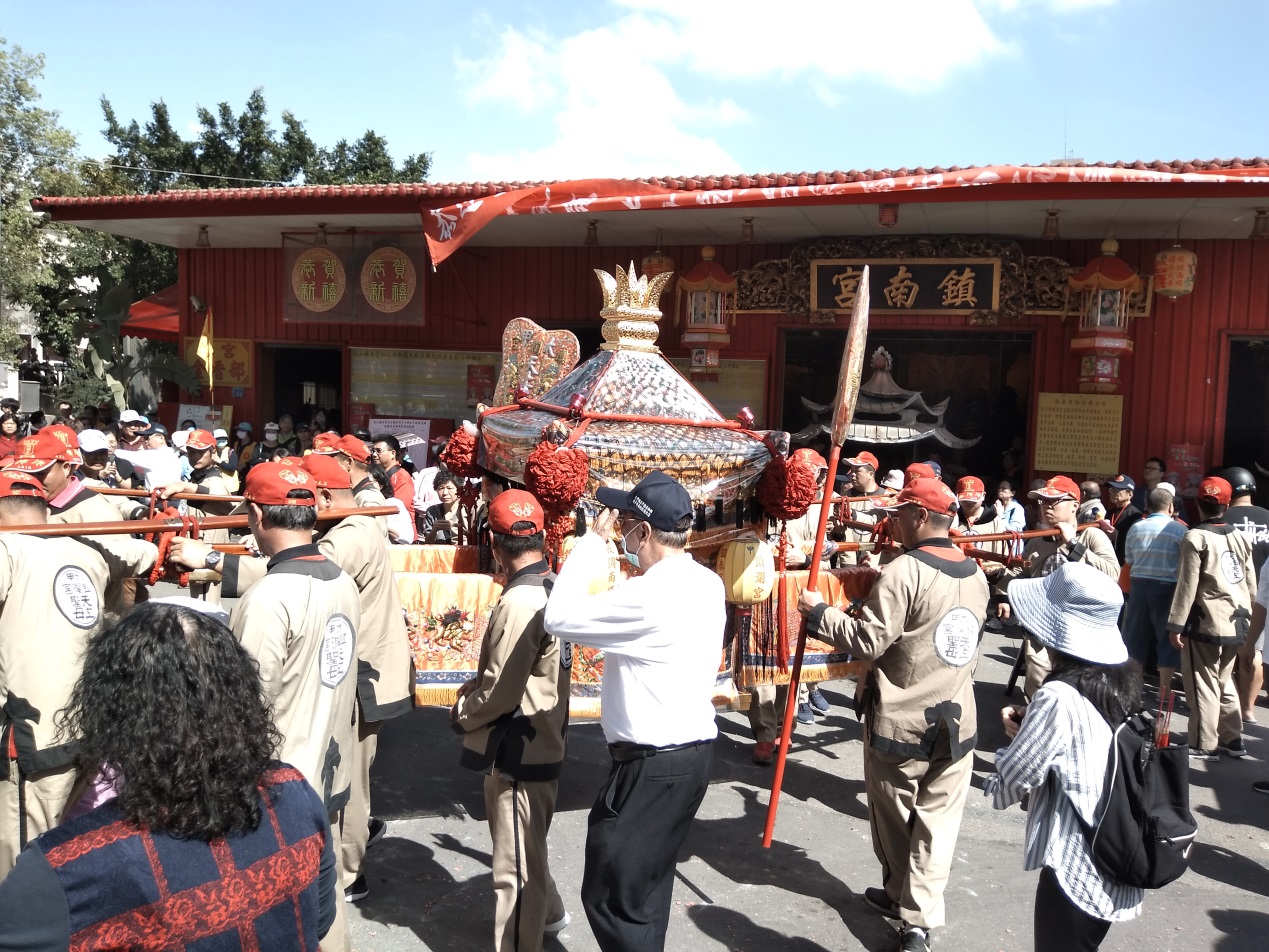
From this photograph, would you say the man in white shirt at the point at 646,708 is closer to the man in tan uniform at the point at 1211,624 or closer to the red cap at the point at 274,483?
the red cap at the point at 274,483

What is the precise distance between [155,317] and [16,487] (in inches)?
462

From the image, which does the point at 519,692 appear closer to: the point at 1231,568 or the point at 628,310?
the point at 628,310

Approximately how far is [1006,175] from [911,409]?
318 centimetres

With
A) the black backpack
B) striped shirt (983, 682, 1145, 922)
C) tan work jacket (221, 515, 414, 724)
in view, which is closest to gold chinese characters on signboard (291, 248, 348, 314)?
tan work jacket (221, 515, 414, 724)

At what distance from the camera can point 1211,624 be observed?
221 inches

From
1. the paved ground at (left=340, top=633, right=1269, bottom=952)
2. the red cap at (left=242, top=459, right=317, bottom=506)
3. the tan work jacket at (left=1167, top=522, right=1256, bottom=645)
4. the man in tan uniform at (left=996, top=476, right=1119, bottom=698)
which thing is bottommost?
the paved ground at (left=340, top=633, right=1269, bottom=952)

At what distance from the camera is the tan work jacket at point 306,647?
271cm

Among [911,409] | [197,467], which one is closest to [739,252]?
[911,409]

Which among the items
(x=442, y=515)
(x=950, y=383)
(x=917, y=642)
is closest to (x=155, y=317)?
(x=442, y=515)

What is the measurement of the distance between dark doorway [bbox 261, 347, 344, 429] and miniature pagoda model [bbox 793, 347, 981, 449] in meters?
6.86

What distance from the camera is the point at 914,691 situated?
11.7 ft

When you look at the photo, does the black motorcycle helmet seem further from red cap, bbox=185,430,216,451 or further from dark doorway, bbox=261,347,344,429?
dark doorway, bbox=261,347,344,429

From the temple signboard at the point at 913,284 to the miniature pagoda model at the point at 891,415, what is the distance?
30.9 inches

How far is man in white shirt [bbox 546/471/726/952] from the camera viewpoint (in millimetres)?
2604
